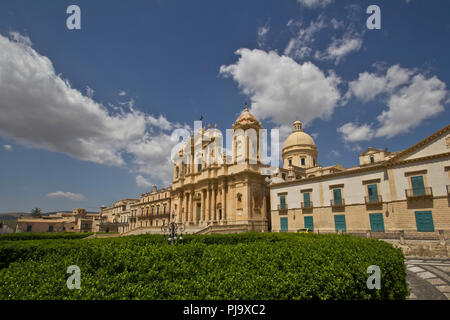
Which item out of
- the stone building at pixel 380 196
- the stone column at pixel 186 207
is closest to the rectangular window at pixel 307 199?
the stone building at pixel 380 196

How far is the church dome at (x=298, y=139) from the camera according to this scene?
43263 millimetres

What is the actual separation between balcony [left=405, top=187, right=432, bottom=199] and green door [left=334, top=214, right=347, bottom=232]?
5.97 meters

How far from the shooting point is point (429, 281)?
9.16 metres

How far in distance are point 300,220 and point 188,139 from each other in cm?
2585

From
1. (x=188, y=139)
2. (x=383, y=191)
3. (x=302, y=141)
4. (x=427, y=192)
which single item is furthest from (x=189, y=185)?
(x=427, y=192)

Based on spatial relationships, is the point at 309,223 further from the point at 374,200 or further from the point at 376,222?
the point at 374,200

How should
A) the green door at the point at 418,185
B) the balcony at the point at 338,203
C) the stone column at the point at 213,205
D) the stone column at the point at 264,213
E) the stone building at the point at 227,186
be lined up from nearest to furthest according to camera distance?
1. the green door at the point at 418,185
2. the balcony at the point at 338,203
3. the stone building at the point at 227,186
4. the stone column at the point at 264,213
5. the stone column at the point at 213,205

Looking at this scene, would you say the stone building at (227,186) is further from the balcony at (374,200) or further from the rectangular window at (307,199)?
the balcony at (374,200)

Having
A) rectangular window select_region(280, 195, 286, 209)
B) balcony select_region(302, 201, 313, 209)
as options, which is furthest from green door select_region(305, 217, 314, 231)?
rectangular window select_region(280, 195, 286, 209)

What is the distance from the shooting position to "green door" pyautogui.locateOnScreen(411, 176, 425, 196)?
18891 mm

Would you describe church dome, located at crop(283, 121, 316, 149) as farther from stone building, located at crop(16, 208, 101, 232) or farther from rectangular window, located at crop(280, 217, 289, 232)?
stone building, located at crop(16, 208, 101, 232)

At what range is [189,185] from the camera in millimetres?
38000
